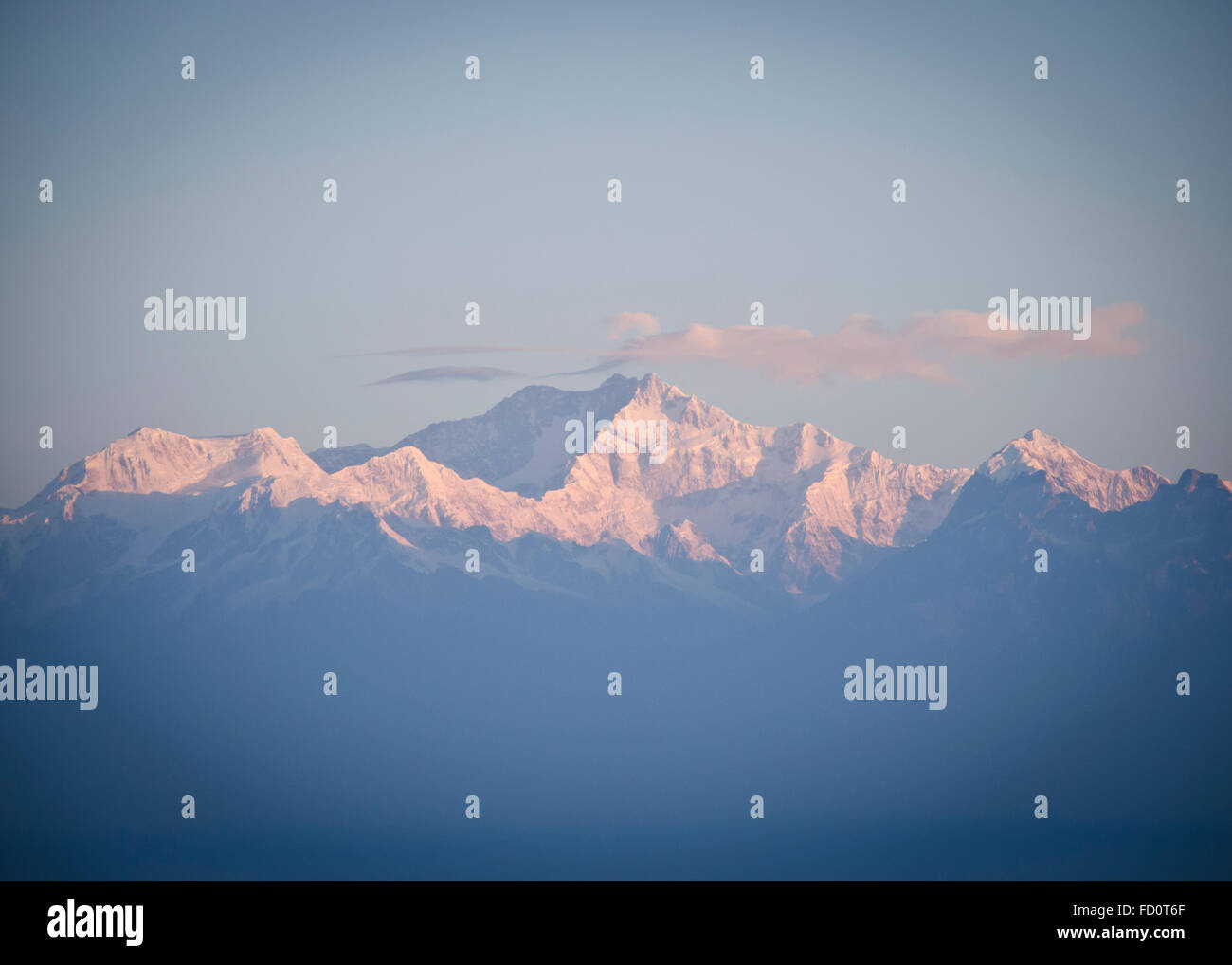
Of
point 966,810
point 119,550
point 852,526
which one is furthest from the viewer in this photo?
point 852,526

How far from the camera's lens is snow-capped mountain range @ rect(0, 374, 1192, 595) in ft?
120

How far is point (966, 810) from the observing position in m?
33.5

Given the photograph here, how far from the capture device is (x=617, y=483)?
1553 inches

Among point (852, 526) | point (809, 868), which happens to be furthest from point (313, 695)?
point (852, 526)

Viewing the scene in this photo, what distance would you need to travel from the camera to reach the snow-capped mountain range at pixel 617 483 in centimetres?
3650

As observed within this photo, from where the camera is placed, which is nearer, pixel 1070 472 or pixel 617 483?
pixel 1070 472

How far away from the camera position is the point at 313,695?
111 feet

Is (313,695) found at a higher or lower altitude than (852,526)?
lower

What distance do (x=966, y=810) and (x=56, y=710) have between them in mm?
25146

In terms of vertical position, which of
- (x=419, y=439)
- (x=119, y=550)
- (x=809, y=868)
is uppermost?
(x=419, y=439)
